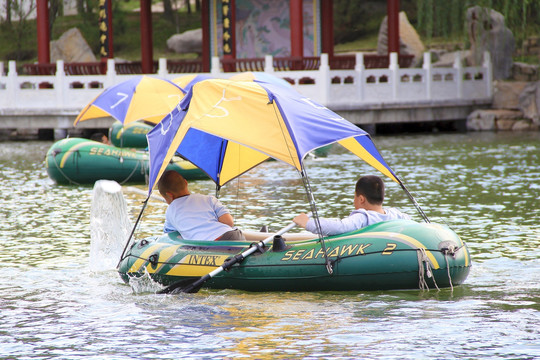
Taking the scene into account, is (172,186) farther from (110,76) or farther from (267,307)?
(110,76)

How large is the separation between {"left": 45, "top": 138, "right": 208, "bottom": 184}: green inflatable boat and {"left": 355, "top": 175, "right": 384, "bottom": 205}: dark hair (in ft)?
30.4

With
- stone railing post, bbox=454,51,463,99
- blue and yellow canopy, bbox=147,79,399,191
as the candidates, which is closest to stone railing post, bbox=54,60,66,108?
stone railing post, bbox=454,51,463,99

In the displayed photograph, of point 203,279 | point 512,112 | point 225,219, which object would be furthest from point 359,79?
point 203,279

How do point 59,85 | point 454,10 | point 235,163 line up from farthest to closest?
point 454,10
point 59,85
point 235,163

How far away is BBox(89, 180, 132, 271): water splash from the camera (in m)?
10.7

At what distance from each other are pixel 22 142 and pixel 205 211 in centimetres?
1968

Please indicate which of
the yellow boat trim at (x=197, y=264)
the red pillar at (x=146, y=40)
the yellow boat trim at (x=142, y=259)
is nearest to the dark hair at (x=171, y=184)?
the yellow boat trim at (x=142, y=259)

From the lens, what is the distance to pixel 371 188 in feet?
29.1

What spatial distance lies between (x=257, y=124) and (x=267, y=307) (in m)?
1.98

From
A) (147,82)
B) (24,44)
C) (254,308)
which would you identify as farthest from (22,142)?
(254,308)

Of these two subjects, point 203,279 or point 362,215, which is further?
point 362,215

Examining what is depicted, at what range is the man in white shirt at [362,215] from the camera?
8.80 meters

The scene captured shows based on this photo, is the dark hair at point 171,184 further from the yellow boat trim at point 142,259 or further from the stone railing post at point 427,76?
the stone railing post at point 427,76

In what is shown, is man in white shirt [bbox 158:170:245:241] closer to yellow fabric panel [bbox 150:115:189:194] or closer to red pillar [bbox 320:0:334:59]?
yellow fabric panel [bbox 150:115:189:194]
